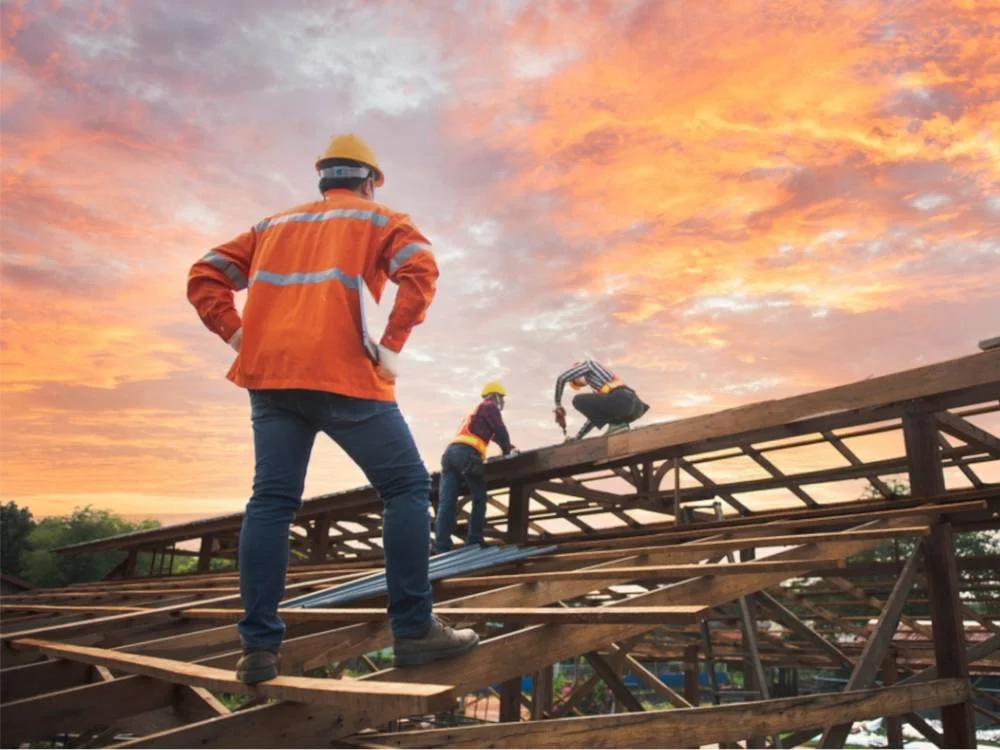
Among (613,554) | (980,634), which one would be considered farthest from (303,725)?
(980,634)

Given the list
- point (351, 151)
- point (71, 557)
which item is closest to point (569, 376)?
point (351, 151)

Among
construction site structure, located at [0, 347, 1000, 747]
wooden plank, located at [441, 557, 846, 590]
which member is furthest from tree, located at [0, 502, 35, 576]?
wooden plank, located at [441, 557, 846, 590]

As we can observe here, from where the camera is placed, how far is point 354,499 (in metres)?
11.7

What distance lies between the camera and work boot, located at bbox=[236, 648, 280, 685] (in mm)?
2678

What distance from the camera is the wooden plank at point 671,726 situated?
2826 mm

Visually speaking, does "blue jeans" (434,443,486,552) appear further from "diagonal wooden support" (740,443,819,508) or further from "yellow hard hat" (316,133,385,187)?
"yellow hard hat" (316,133,385,187)

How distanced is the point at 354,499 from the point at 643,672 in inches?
220

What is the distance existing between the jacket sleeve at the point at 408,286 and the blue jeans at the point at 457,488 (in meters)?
5.11

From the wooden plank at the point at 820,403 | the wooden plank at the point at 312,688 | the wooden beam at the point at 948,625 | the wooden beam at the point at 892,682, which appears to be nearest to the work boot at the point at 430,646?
the wooden plank at the point at 312,688

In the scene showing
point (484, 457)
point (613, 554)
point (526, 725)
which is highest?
point (484, 457)

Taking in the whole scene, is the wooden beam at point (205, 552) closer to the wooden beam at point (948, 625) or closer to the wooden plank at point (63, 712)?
the wooden plank at point (63, 712)

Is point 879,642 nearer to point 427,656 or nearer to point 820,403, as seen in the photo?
point 820,403

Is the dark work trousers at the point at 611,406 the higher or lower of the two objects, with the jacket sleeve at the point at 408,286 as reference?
higher

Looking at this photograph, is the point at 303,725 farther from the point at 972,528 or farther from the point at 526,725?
the point at 972,528
